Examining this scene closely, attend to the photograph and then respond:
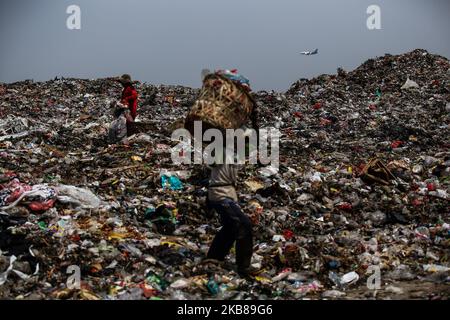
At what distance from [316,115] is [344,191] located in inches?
249

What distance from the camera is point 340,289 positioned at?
13.9 feet

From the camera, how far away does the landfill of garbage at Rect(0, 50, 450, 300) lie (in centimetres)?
412

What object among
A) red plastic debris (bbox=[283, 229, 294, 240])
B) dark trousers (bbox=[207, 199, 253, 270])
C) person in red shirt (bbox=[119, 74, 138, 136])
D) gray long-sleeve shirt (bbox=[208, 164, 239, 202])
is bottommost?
red plastic debris (bbox=[283, 229, 294, 240])

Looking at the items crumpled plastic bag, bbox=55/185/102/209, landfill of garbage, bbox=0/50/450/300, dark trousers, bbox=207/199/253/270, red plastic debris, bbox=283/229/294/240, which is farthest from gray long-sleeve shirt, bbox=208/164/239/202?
crumpled plastic bag, bbox=55/185/102/209

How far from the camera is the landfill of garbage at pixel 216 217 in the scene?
4125 mm

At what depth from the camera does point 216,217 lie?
580 centimetres

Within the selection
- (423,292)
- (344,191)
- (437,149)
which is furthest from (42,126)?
(423,292)

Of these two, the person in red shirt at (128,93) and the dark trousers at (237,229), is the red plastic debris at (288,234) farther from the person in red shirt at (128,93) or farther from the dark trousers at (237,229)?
the person in red shirt at (128,93)

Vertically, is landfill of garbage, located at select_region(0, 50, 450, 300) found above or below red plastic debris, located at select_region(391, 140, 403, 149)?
below

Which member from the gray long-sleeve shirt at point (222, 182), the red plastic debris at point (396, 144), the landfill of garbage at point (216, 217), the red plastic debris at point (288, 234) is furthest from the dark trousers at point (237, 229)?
the red plastic debris at point (396, 144)

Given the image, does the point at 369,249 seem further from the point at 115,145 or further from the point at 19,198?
the point at 115,145

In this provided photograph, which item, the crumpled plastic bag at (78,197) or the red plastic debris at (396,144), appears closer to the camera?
the crumpled plastic bag at (78,197)

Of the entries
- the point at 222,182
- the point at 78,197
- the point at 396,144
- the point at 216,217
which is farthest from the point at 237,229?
the point at 396,144

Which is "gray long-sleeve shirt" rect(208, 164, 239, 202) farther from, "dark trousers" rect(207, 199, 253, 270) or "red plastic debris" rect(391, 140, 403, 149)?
"red plastic debris" rect(391, 140, 403, 149)
